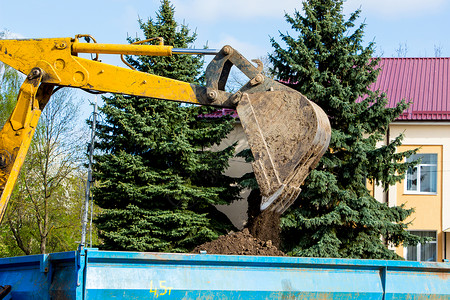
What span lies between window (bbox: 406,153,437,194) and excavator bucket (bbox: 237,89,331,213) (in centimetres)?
1362

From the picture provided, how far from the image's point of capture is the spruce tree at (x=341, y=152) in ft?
46.8

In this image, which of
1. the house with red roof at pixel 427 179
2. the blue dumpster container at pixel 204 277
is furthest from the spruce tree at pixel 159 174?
the blue dumpster container at pixel 204 277

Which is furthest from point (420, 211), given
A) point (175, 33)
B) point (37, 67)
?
point (37, 67)

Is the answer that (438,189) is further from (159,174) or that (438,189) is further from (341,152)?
(159,174)

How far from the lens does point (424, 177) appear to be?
19.2 m

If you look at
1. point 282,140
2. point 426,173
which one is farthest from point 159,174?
point 426,173

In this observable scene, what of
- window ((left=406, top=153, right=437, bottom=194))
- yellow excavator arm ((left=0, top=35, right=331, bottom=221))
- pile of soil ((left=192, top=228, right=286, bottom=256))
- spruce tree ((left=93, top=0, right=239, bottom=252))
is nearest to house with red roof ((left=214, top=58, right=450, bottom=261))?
window ((left=406, top=153, right=437, bottom=194))

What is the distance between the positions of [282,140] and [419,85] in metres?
15.3

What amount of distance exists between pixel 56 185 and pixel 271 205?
21735mm

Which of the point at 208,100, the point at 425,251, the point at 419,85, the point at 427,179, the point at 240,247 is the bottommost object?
the point at 240,247

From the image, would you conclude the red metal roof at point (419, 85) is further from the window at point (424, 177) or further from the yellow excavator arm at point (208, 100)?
the yellow excavator arm at point (208, 100)

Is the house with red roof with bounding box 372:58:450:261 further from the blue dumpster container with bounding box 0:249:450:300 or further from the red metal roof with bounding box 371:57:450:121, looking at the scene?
the blue dumpster container with bounding box 0:249:450:300

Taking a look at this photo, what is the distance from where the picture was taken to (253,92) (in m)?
6.89

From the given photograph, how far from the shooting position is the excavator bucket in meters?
6.31
